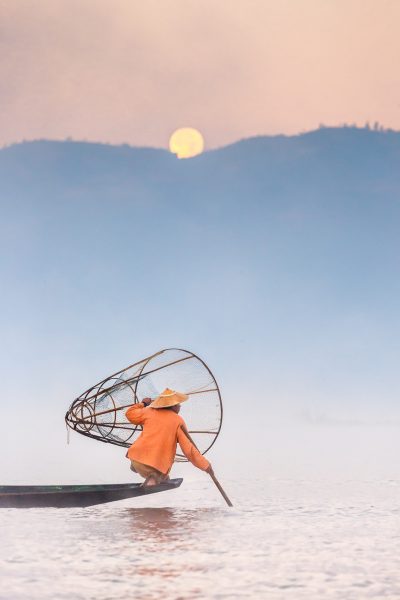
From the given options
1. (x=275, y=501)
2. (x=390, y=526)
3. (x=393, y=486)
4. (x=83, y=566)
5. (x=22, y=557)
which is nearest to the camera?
(x=83, y=566)

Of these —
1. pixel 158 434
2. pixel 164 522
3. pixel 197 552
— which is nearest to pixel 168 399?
pixel 158 434

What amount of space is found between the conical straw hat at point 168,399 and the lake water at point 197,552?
137cm

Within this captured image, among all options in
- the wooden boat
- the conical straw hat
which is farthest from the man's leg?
the conical straw hat

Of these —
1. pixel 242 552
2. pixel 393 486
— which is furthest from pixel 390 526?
pixel 393 486

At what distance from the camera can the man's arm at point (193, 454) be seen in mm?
10914

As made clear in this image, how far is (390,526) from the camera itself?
11.3 metres

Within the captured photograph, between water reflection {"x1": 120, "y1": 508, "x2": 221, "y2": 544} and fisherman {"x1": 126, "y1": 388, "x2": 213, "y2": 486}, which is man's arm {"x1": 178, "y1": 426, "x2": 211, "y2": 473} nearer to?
fisherman {"x1": 126, "y1": 388, "x2": 213, "y2": 486}

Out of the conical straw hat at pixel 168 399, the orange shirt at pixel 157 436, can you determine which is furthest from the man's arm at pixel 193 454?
A: the conical straw hat at pixel 168 399

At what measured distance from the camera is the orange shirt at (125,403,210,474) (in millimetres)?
11242

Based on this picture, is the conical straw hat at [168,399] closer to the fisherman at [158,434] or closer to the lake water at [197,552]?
the fisherman at [158,434]

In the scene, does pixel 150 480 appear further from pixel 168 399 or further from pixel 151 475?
pixel 168 399

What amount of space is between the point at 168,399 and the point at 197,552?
3.25 metres

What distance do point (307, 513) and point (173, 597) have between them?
23.0 feet

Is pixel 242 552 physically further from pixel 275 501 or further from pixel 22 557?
pixel 275 501
